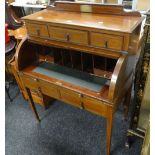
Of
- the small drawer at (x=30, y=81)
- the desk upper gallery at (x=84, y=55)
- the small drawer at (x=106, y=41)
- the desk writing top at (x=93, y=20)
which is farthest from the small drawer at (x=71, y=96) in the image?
the desk writing top at (x=93, y=20)

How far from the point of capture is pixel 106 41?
1.08 m

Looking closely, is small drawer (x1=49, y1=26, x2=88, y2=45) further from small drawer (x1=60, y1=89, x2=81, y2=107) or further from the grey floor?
the grey floor

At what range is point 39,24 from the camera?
1304mm

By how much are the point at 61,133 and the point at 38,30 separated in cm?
103

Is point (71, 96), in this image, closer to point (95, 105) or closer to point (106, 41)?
point (95, 105)

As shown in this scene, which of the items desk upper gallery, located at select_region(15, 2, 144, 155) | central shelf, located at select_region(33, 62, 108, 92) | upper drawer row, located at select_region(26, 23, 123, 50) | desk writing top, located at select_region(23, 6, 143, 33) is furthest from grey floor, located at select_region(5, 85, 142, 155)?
desk writing top, located at select_region(23, 6, 143, 33)

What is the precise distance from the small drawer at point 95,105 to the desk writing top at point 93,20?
1.55 feet

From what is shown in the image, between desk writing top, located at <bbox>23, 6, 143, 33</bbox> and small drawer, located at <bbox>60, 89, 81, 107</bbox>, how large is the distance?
0.48 m

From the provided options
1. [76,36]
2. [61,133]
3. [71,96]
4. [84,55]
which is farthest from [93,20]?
[61,133]

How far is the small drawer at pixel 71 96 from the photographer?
1270 mm

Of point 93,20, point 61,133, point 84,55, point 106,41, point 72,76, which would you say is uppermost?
point 93,20

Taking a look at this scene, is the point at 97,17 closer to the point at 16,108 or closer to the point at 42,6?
the point at 42,6

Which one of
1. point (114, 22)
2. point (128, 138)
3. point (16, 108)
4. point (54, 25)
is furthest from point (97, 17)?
point (16, 108)

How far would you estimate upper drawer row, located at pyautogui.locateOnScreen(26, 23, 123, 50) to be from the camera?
106 cm
